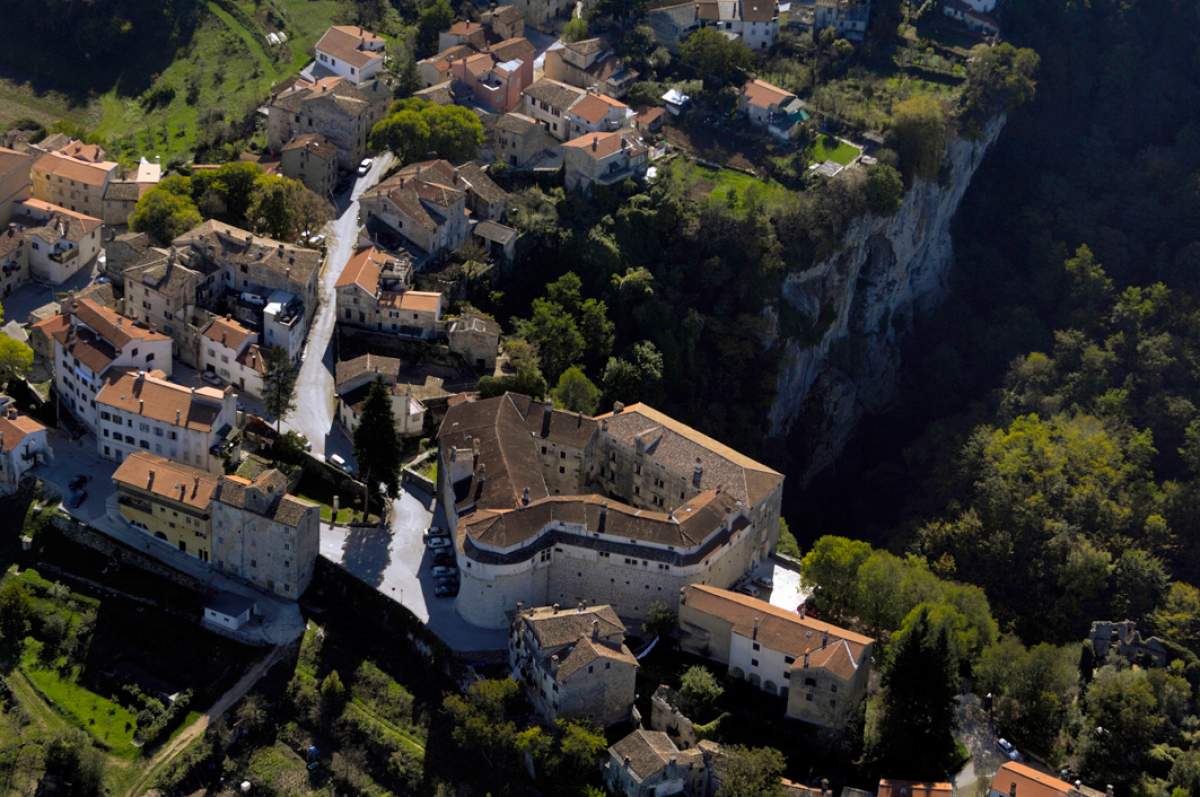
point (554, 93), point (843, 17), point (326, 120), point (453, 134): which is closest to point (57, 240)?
point (326, 120)

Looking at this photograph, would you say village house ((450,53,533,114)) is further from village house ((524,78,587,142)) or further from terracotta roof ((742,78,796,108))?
terracotta roof ((742,78,796,108))

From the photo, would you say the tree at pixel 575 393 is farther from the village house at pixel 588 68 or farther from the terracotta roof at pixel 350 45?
the terracotta roof at pixel 350 45

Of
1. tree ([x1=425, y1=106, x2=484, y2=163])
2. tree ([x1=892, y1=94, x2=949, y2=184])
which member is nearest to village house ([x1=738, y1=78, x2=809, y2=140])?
tree ([x1=892, y1=94, x2=949, y2=184])

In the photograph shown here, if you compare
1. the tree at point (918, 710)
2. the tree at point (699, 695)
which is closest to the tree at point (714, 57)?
the tree at point (918, 710)

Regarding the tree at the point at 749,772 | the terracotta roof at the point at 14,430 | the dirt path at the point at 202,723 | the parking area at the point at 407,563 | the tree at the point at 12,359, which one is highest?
the tree at the point at 12,359

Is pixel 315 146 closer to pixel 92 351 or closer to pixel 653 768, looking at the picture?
pixel 92 351
